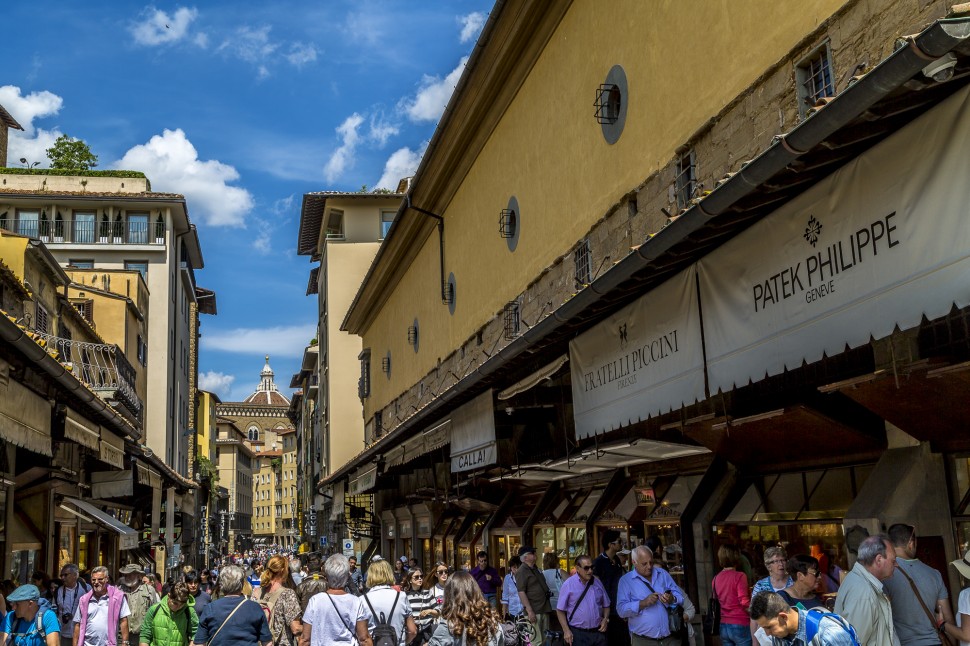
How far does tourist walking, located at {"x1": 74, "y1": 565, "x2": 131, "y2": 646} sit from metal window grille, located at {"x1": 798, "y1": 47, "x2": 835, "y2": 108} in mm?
8959

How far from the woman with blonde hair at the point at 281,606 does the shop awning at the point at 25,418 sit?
3062 millimetres

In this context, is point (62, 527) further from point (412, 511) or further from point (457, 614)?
point (457, 614)

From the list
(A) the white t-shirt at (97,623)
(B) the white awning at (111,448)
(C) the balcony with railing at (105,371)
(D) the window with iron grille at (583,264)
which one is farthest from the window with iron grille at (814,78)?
(C) the balcony with railing at (105,371)

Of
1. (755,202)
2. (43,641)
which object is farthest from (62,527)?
(755,202)

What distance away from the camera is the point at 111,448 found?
57.8 feet

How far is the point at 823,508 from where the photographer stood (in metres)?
10.1

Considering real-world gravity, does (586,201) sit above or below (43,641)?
above

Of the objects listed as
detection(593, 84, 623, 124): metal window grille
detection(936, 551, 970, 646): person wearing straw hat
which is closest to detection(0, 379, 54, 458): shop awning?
detection(593, 84, 623, 124): metal window grille

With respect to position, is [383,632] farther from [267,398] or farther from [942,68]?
[267,398]

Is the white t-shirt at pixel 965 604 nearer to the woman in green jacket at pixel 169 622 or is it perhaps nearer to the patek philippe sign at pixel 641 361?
the patek philippe sign at pixel 641 361

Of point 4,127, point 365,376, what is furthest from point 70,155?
point 365,376

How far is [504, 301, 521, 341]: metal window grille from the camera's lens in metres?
18.3

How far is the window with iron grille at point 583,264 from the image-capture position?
561 inches

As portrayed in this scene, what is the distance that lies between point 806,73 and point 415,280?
887 inches
